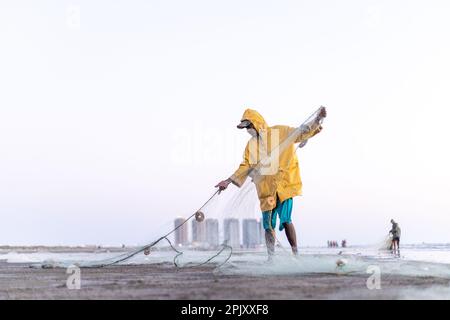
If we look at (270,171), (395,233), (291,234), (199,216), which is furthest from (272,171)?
(395,233)

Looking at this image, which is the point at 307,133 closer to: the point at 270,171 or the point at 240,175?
the point at 270,171

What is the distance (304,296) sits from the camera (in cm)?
496

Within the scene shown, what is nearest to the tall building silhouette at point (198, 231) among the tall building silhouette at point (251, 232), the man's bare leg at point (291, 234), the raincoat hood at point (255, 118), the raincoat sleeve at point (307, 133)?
the tall building silhouette at point (251, 232)

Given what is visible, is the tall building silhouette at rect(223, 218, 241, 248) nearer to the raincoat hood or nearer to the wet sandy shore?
the raincoat hood

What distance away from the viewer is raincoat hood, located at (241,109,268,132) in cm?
948

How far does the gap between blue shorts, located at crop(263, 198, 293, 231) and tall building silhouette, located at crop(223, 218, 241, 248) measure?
455 mm

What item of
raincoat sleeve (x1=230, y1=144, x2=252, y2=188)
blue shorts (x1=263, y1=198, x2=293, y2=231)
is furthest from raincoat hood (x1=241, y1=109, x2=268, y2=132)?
blue shorts (x1=263, y1=198, x2=293, y2=231)

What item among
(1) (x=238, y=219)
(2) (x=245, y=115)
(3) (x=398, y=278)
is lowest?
(3) (x=398, y=278)

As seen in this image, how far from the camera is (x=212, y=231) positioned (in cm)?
955
